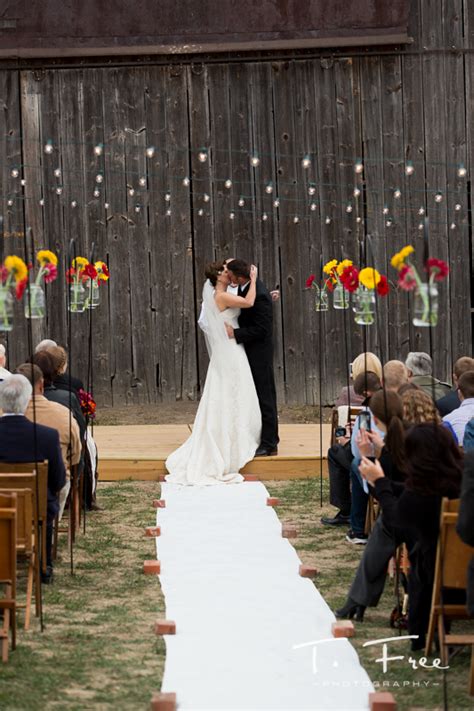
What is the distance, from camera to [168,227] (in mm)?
16078

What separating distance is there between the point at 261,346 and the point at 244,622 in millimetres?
5664

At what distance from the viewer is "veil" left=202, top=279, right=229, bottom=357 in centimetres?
1311

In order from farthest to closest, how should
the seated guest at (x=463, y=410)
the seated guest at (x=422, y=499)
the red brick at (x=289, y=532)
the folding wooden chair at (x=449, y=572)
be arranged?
the red brick at (x=289, y=532)
the seated guest at (x=463, y=410)
the seated guest at (x=422, y=499)
the folding wooden chair at (x=449, y=572)

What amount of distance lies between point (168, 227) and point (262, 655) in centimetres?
955

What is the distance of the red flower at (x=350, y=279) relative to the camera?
34.7ft

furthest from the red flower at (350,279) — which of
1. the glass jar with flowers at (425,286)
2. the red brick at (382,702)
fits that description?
the red brick at (382,702)

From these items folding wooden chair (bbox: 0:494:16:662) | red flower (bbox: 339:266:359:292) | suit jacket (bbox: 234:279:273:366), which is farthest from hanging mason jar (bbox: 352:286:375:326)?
suit jacket (bbox: 234:279:273:366)

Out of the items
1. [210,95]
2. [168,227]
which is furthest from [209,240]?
[210,95]

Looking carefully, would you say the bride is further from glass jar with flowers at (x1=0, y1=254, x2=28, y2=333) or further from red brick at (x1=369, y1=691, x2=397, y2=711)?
red brick at (x1=369, y1=691, x2=397, y2=711)

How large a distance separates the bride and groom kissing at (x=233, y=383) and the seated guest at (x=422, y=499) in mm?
5605

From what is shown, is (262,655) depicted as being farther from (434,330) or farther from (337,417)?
(434,330)

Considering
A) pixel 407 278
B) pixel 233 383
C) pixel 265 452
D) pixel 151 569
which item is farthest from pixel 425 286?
pixel 265 452

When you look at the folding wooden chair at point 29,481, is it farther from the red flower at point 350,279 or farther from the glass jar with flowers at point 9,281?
the red flower at point 350,279

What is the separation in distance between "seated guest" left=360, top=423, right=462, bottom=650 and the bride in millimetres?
5604
